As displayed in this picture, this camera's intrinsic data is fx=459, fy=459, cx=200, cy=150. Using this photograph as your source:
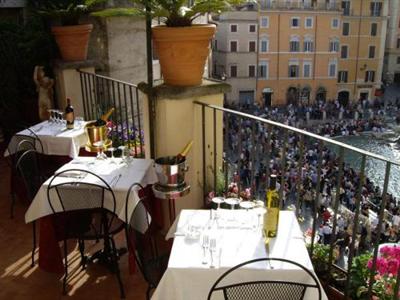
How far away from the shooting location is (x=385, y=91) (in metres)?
42.0

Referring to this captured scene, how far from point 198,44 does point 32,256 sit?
7.09 feet

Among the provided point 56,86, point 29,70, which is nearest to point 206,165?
point 56,86

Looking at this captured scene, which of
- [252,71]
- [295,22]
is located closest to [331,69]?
[295,22]

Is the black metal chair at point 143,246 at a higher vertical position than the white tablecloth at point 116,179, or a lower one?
lower

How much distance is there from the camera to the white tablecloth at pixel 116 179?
3.30 meters

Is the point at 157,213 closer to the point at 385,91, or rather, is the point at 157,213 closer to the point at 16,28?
the point at 16,28

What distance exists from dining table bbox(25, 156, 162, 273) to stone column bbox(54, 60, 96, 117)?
3.08m

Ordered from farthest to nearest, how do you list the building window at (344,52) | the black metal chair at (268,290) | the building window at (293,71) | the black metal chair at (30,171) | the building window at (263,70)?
the building window at (344,52), the building window at (293,71), the building window at (263,70), the black metal chair at (30,171), the black metal chair at (268,290)

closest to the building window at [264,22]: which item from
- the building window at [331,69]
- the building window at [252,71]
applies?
the building window at [252,71]

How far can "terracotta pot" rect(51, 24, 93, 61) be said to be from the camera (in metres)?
6.33

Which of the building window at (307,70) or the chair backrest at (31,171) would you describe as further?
the building window at (307,70)

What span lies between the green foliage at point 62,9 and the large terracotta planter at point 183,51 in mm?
2589

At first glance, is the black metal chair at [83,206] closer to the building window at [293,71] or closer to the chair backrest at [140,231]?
the chair backrest at [140,231]

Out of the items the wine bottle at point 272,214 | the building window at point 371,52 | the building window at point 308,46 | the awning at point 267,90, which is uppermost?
the wine bottle at point 272,214
